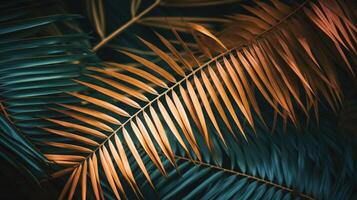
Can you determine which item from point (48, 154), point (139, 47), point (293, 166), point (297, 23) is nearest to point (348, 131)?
point (293, 166)

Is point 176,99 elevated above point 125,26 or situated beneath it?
situated beneath

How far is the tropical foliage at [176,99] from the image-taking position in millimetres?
689

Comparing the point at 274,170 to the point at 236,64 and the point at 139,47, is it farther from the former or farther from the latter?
the point at 139,47

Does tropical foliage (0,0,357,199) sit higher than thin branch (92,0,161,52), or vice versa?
thin branch (92,0,161,52)

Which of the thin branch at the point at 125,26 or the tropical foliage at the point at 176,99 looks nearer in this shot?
the tropical foliage at the point at 176,99

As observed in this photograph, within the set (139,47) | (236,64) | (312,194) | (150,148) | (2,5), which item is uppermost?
(2,5)

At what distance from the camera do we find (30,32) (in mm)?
735

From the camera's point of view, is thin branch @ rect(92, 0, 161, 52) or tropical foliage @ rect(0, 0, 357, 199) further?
thin branch @ rect(92, 0, 161, 52)

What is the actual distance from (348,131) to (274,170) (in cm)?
34

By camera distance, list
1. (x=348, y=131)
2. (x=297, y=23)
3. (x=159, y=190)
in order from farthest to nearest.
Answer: (x=348, y=131), (x=159, y=190), (x=297, y=23)

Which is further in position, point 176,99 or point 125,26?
point 125,26

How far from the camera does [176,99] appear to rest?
700mm

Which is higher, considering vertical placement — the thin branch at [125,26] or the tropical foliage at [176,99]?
the thin branch at [125,26]

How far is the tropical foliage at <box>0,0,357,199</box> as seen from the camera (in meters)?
0.69
